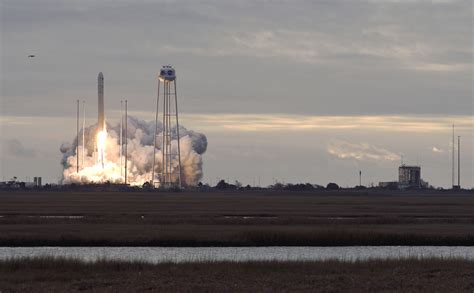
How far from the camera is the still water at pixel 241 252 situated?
2571 inches

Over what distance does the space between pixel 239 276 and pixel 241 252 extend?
2059 cm

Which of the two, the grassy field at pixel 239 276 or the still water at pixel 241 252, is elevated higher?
the grassy field at pixel 239 276

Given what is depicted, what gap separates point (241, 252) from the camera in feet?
229

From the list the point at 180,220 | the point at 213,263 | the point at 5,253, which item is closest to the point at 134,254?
the point at 5,253

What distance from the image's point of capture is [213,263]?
54.3m

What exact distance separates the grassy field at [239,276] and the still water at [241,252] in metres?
10.1

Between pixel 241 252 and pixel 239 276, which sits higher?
pixel 239 276

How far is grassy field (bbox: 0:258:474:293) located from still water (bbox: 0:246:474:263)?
10.1 m

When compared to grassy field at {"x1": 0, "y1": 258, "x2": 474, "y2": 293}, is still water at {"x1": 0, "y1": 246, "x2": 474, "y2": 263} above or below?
below

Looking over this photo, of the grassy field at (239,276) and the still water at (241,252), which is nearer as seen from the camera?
the grassy field at (239,276)

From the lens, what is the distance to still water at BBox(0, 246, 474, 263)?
2571 inches

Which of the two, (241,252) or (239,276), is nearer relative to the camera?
(239,276)

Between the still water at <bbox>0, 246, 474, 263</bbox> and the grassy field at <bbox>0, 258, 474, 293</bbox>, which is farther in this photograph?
the still water at <bbox>0, 246, 474, 263</bbox>

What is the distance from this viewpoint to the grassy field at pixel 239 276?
148ft
